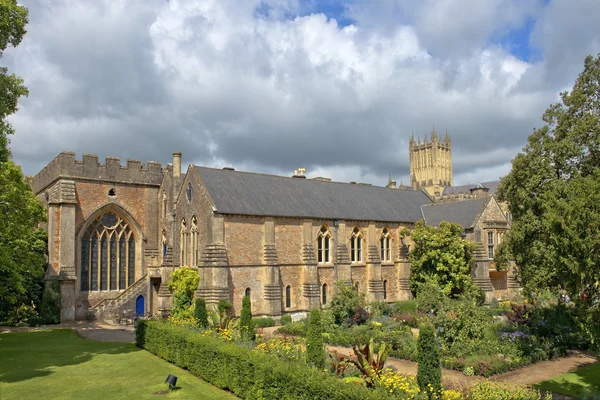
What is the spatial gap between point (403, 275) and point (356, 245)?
5.42 metres

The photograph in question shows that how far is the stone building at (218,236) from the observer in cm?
3453

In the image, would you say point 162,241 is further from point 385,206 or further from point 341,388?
point 341,388

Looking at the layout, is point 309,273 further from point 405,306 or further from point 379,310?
point 405,306

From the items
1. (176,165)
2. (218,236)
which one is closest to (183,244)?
(218,236)

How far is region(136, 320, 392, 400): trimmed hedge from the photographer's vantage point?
13492mm

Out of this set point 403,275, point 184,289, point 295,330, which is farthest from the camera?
point 403,275

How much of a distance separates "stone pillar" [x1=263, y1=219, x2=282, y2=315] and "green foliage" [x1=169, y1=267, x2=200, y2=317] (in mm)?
5062

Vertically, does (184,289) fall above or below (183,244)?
below

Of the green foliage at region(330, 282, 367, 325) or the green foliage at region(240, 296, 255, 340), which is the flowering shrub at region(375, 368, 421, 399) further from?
the green foliage at region(330, 282, 367, 325)

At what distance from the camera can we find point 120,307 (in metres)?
39.0

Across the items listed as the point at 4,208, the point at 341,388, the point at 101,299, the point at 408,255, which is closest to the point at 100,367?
the point at 4,208

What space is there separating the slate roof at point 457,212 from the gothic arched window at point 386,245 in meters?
5.42

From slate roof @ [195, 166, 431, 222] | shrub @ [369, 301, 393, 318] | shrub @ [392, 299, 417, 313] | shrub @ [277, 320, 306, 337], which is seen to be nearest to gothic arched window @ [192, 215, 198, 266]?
slate roof @ [195, 166, 431, 222]

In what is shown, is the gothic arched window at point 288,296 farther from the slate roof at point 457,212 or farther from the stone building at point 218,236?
the slate roof at point 457,212
